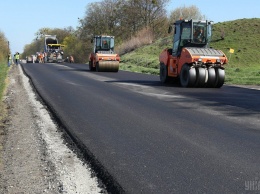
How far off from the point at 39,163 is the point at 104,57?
22.4 meters

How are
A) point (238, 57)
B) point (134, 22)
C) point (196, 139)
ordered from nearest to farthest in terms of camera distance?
point (196, 139), point (238, 57), point (134, 22)

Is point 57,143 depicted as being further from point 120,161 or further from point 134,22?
point 134,22

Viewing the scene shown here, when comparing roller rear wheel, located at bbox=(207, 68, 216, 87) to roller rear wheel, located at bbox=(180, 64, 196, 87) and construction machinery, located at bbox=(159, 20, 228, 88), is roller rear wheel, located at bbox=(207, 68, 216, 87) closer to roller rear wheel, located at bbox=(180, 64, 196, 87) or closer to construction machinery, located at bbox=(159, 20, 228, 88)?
construction machinery, located at bbox=(159, 20, 228, 88)

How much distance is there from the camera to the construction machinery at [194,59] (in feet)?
54.7

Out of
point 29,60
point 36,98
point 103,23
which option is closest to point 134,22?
point 103,23

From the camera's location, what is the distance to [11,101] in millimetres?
12547

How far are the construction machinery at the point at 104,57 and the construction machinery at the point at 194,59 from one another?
9.06 meters

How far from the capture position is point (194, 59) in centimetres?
1659

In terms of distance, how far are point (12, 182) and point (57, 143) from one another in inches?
80.5

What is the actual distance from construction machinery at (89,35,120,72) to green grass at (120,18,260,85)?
4138 mm

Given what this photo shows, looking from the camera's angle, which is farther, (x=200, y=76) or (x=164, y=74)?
(x=164, y=74)

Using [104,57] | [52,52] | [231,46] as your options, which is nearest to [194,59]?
[104,57]

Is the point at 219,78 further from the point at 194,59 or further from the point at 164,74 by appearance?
the point at 164,74

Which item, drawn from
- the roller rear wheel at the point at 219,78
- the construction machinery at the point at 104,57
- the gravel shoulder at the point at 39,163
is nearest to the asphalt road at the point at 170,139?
Answer: the gravel shoulder at the point at 39,163
